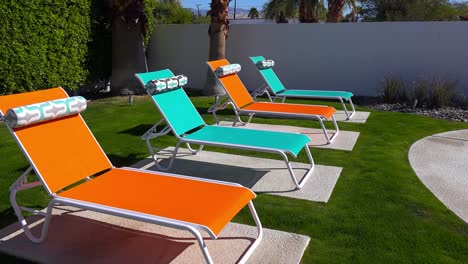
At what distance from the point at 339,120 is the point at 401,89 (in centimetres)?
296

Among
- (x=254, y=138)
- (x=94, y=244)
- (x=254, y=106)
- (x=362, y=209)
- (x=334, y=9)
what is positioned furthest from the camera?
(x=334, y=9)

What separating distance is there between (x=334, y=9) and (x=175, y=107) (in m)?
13.7

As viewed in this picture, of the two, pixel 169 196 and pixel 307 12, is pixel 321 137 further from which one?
pixel 307 12

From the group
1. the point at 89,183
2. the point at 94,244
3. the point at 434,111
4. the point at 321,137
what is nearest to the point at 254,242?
the point at 94,244

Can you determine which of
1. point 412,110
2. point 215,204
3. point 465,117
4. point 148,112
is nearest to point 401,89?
point 412,110

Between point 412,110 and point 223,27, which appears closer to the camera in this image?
point 412,110

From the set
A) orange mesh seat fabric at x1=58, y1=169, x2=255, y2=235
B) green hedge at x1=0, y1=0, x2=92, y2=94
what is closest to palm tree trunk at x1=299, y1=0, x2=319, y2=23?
green hedge at x1=0, y1=0, x2=92, y2=94

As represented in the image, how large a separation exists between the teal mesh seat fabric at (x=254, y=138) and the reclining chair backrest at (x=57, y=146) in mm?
1363

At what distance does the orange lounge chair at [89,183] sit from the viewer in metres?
3.00

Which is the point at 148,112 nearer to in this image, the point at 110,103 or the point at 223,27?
the point at 110,103

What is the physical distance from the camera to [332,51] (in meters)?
11.3

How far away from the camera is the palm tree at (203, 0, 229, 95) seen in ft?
35.5

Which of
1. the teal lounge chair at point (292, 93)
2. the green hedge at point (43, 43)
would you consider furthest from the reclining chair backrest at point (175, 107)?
the green hedge at point (43, 43)

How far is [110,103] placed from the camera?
9.91 metres
